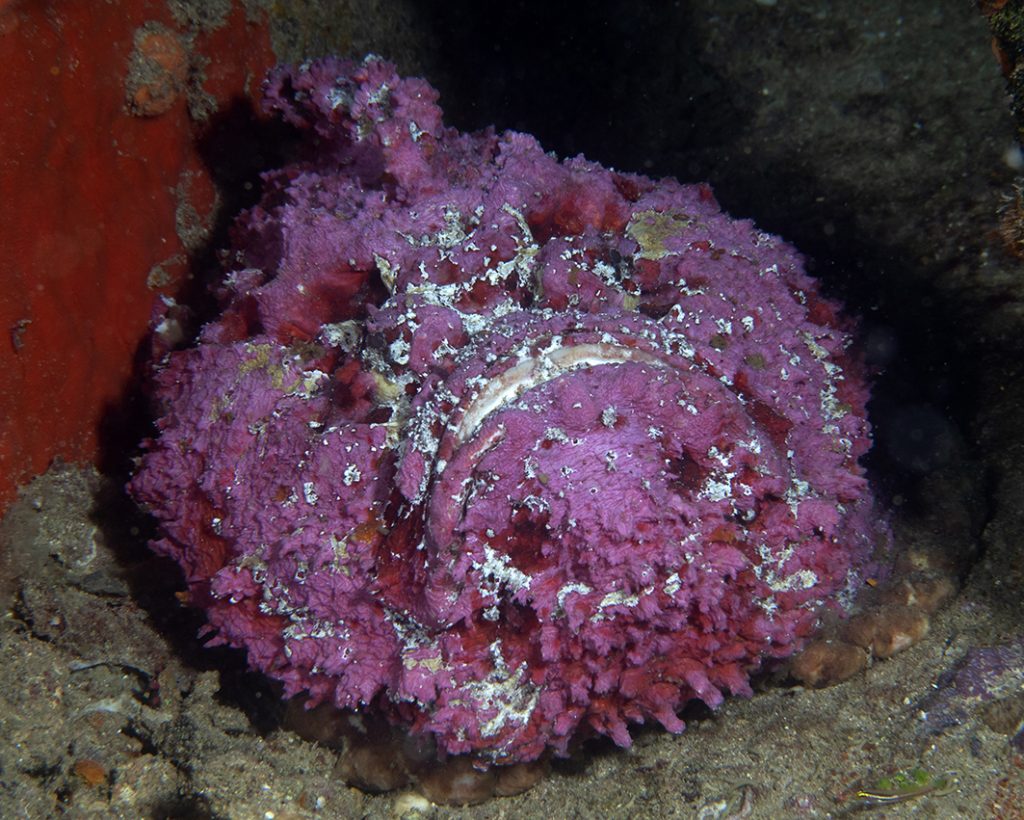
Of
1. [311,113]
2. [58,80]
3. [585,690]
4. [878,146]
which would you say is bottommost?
[585,690]

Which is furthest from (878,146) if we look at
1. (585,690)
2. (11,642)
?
(11,642)

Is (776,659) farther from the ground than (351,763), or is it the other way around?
(776,659)

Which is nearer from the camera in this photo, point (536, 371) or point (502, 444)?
point (502, 444)

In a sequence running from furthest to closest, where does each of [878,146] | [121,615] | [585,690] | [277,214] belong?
[878,146], [121,615], [277,214], [585,690]

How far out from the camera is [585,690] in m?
2.71

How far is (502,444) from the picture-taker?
241cm

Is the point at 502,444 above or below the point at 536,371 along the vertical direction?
below

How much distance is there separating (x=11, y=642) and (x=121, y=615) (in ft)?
1.54

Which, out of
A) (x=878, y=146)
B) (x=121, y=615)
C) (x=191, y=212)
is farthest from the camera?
(x=878, y=146)

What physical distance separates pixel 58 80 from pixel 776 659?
156 inches

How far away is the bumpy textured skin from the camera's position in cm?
247

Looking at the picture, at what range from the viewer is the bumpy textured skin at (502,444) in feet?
8.09

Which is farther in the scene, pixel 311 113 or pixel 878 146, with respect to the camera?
pixel 878 146

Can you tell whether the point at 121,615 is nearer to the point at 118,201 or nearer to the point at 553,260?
the point at 118,201
